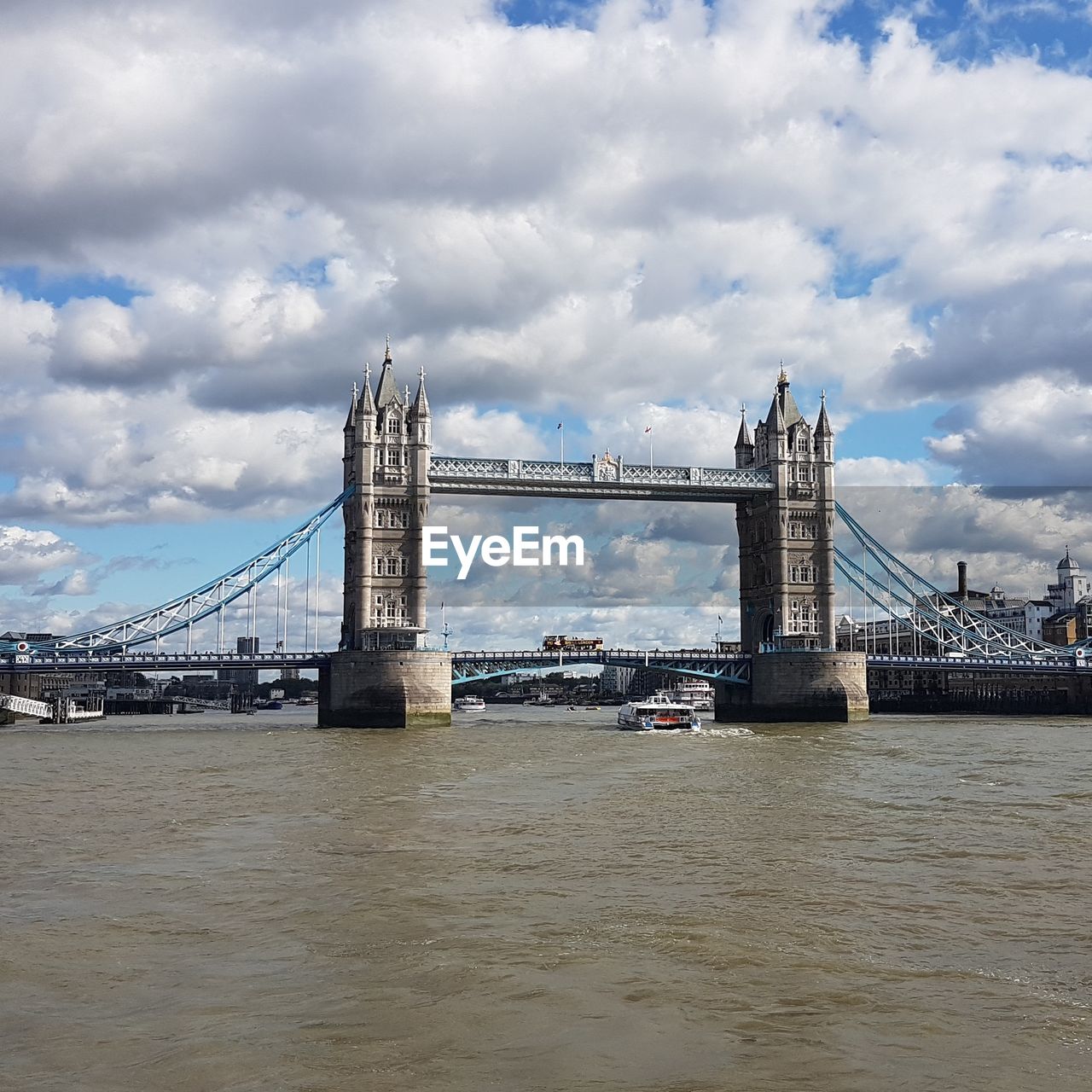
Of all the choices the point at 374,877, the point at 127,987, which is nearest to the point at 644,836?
the point at 374,877

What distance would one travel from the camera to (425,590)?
79.3 m

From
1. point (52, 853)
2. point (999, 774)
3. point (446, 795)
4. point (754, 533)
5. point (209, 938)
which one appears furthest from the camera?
point (754, 533)

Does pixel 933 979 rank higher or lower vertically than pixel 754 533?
lower

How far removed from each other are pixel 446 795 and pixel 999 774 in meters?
18.2

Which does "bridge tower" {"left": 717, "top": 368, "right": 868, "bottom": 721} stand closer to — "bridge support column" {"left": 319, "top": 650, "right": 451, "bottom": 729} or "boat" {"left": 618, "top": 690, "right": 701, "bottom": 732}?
"boat" {"left": 618, "top": 690, "right": 701, "bottom": 732}

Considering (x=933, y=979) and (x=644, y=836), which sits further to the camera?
(x=644, y=836)

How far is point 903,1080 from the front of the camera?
32.8 ft

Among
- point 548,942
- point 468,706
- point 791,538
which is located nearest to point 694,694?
point 468,706

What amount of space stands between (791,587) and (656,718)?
63.4 feet

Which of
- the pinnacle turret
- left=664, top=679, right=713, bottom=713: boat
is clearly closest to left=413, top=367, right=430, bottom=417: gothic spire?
the pinnacle turret

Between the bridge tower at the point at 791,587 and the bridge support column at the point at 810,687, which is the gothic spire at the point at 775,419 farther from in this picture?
the bridge support column at the point at 810,687

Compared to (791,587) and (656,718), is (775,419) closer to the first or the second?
(791,587)

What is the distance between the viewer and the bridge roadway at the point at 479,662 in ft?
256

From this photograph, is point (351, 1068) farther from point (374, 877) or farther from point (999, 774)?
point (999, 774)
